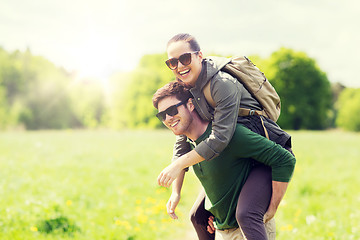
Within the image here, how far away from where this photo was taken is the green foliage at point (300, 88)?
50.1 m

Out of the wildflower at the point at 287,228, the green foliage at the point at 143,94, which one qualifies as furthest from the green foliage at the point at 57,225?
the green foliage at the point at 143,94

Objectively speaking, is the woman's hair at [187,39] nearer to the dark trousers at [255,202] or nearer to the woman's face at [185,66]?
the woman's face at [185,66]

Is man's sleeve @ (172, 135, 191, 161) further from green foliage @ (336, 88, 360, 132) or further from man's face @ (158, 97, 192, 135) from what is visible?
green foliage @ (336, 88, 360, 132)

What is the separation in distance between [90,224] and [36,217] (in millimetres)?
737

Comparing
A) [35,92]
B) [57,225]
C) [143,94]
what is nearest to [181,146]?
[57,225]

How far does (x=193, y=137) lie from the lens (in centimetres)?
286

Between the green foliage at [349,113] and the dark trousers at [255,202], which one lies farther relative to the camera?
the green foliage at [349,113]

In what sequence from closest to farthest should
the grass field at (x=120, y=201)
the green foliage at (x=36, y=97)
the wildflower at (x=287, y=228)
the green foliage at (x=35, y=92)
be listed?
the grass field at (x=120, y=201)
the wildflower at (x=287, y=228)
the green foliage at (x=36, y=97)
the green foliage at (x=35, y=92)

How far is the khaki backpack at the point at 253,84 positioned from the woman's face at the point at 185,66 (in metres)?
0.16

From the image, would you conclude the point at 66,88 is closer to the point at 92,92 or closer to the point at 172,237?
the point at 92,92

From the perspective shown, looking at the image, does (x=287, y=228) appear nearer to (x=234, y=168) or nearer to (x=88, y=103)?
(x=234, y=168)

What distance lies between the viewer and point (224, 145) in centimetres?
251

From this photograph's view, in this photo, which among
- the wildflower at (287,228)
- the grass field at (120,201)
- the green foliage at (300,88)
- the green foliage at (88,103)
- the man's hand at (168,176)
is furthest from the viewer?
the green foliage at (88,103)

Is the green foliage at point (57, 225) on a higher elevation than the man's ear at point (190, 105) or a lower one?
lower
